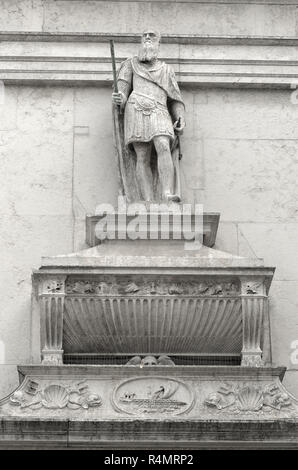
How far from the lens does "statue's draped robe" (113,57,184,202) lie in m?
17.7

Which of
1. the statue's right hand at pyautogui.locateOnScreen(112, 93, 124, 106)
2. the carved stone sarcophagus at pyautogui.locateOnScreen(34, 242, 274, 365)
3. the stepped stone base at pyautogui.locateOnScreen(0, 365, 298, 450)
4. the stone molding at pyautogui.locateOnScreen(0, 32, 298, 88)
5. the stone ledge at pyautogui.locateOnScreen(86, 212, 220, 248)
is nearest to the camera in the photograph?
the stepped stone base at pyautogui.locateOnScreen(0, 365, 298, 450)

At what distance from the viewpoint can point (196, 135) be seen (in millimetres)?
18547

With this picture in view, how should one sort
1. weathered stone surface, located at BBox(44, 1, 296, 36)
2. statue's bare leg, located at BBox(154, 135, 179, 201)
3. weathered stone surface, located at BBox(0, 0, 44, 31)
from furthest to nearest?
weathered stone surface, located at BBox(44, 1, 296, 36) < weathered stone surface, located at BBox(0, 0, 44, 31) < statue's bare leg, located at BBox(154, 135, 179, 201)

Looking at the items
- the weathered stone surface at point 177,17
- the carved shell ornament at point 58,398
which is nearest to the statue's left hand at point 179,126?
the weathered stone surface at point 177,17

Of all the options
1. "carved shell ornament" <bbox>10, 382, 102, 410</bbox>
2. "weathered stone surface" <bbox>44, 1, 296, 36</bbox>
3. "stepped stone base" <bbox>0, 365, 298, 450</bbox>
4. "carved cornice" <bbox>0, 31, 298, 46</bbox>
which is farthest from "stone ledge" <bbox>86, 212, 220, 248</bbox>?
"weathered stone surface" <bbox>44, 1, 296, 36</bbox>

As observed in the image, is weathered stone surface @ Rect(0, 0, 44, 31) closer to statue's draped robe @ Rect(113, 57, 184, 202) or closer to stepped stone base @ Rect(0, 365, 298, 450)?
statue's draped robe @ Rect(113, 57, 184, 202)

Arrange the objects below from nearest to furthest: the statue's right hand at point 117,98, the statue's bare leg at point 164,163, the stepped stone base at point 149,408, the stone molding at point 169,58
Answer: the stepped stone base at point 149,408 < the statue's bare leg at point 164,163 < the statue's right hand at point 117,98 < the stone molding at point 169,58

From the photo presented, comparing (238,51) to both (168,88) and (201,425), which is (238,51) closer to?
(168,88)

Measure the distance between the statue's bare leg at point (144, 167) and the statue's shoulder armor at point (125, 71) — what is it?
2.73 ft

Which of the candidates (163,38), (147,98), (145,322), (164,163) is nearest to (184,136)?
Result: (147,98)

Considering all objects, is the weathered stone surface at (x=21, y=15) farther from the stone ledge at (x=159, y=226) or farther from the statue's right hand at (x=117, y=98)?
the stone ledge at (x=159, y=226)

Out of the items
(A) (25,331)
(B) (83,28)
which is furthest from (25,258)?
(B) (83,28)

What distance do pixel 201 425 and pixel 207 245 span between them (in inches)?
106

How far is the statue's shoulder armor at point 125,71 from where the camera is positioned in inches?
712
